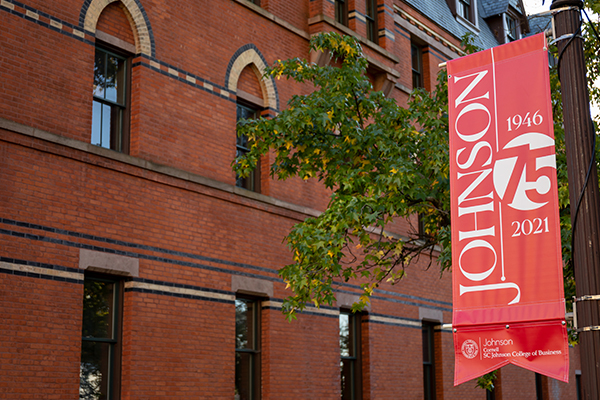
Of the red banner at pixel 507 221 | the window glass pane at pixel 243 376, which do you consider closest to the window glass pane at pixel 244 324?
the window glass pane at pixel 243 376

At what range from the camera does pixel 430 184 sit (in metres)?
10.9

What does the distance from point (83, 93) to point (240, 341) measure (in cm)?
541

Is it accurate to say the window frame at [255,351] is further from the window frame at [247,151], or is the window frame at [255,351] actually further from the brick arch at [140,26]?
the brick arch at [140,26]

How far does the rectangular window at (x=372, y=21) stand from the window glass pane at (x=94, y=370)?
36.5 feet

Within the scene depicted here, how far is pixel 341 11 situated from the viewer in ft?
60.4

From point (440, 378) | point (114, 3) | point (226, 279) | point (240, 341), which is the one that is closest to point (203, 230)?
point (226, 279)

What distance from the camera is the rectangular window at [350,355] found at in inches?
653

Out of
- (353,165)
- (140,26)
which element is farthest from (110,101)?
(353,165)

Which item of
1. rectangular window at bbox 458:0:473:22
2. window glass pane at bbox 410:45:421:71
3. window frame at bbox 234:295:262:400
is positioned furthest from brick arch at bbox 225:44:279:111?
rectangular window at bbox 458:0:473:22

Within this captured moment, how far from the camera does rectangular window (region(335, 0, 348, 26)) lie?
18.3m

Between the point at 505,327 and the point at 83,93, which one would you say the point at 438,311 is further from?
the point at 505,327

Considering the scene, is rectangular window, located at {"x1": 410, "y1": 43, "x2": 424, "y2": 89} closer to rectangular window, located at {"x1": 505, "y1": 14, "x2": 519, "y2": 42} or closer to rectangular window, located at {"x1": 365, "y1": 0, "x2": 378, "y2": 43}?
rectangular window, located at {"x1": 365, "y1": 0, "x2": 378, "y2": 43}

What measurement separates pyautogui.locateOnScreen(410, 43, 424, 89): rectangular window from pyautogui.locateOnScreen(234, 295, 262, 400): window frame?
9.57 metres

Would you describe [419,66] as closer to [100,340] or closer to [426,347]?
[426,347]
